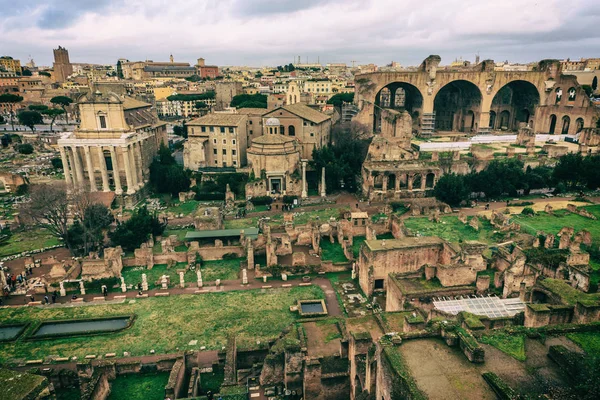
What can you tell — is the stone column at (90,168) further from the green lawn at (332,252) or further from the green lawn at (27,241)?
the green lawn at (332,252)

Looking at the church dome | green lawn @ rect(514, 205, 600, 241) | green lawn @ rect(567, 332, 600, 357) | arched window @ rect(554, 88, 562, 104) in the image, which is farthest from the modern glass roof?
arched window @ rect(554, 88, 562, 104)

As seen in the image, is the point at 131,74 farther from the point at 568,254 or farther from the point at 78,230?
the point at 568,254

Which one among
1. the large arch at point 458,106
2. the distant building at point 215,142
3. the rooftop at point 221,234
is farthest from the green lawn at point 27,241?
the large arch at point 458,106

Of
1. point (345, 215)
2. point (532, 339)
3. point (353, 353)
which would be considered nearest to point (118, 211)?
point (345, 215)

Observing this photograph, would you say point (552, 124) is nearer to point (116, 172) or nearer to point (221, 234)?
point (221, 234)

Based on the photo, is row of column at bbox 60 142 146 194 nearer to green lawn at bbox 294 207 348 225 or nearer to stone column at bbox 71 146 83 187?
stone column at bbox 71 146 83 187
